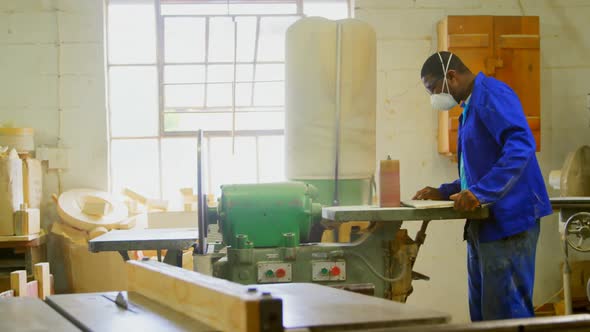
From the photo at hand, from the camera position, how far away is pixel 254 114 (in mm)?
A: 4910

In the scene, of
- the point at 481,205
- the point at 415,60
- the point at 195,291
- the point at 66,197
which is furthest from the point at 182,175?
the point at 195,291

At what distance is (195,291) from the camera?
1.25 metres

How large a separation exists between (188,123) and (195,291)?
3.71 metres

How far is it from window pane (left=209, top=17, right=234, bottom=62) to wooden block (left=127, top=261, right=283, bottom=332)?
3.32 m

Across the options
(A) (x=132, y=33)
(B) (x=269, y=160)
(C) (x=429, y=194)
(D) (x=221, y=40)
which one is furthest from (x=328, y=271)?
(A) (x=132, y=33)

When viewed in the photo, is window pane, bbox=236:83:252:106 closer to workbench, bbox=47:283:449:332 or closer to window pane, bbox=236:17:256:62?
window pane, bbox=236:17:256:62

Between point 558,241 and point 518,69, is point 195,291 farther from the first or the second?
point 558,241

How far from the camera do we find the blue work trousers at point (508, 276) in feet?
8.60

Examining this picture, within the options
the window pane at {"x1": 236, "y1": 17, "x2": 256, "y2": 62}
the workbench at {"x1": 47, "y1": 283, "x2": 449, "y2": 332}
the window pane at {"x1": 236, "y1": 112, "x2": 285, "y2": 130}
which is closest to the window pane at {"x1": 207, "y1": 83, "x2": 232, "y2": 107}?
the window pane at {"x1": 236, "y1": 112, "x2": 285, "y2": 130}

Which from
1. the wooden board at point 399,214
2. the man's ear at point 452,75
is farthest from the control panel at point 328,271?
the man's ear at point 452,75

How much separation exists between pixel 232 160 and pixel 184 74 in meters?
0.70

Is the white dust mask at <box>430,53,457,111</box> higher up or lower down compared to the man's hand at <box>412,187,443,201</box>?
higher up

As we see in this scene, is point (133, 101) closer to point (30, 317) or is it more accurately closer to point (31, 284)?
point (31, 284)

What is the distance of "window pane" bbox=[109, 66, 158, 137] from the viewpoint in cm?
479
